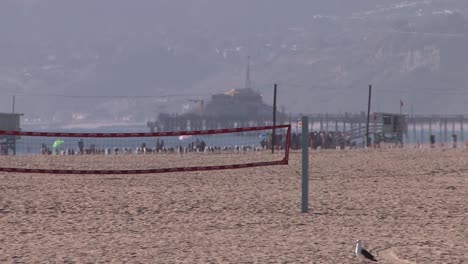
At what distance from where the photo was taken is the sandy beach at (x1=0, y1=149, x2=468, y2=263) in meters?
10.5

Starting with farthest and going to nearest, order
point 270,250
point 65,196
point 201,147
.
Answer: point 201,147 → point 65,196 → point 270,250

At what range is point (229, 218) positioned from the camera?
13273mm

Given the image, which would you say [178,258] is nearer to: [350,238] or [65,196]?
[350,238]

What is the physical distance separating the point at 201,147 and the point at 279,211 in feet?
129

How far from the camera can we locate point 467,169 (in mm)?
23516

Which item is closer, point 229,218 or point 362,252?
point 362,252

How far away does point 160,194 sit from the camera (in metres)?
16.6

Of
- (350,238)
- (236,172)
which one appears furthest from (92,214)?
(236,172)

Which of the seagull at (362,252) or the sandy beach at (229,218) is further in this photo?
the sandy beach at (229,218)

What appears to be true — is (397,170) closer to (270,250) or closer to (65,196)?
(65,196)

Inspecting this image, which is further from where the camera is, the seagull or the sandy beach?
the sandy beach

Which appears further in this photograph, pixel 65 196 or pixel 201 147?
pixel 201 147

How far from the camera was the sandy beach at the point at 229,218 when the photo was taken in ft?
34.3

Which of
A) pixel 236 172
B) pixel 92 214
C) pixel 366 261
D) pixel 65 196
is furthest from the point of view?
pixel 236 172
